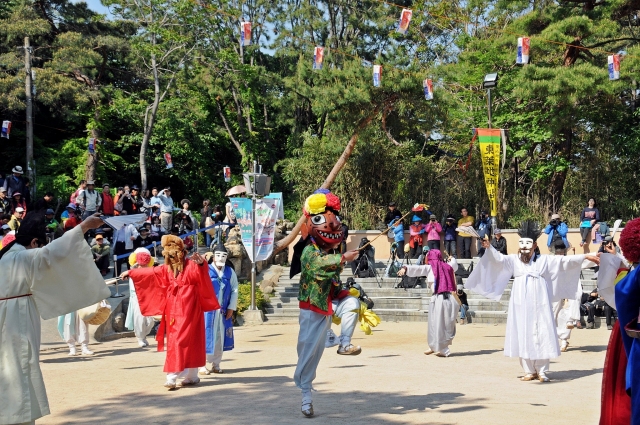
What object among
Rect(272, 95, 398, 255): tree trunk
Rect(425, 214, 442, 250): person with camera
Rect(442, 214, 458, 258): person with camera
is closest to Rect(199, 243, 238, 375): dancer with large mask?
Rect(425, 214, 442, 250): person with camera

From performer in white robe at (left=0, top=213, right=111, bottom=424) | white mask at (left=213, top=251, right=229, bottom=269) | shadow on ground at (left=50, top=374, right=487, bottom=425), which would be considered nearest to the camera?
performer in white robe at (left=0, top=213, right=111, bottom=424)

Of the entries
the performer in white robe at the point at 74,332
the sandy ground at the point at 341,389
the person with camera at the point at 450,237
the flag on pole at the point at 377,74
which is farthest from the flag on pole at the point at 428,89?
the performer in white robe at the point at 74,332

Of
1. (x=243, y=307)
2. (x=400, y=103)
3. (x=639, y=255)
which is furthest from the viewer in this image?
(x=400, y=103)

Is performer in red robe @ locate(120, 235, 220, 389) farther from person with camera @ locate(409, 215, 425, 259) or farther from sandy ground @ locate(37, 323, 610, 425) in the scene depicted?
person with camera @ locate(409, 215, 425, 259)

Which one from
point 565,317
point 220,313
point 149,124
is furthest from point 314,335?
point 149,124

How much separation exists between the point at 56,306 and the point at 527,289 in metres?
5.84

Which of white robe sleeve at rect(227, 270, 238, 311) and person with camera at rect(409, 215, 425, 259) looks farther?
person with camera at rect(409, 215, 425, 259)

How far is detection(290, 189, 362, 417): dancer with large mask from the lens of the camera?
7430 mm

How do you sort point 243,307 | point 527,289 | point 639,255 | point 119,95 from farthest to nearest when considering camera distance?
point 119,95 → point 243,307 → point 527,289 → point 639,255

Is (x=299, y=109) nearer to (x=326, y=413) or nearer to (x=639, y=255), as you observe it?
(x=326, y=413)

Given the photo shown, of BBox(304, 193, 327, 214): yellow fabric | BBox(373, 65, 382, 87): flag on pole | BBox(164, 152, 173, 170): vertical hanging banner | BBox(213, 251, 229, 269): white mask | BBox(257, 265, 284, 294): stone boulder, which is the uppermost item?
BBox(373, 65, 382, 87): flag on pole

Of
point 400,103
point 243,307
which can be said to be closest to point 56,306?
point 243,307

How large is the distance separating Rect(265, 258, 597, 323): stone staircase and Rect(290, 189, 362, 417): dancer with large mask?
10.2m

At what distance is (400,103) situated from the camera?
24.5 m
